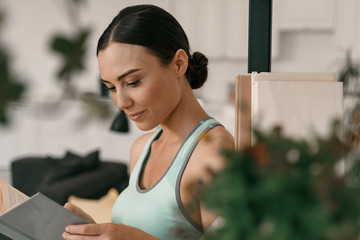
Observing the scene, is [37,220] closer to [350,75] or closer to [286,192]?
[286,192]

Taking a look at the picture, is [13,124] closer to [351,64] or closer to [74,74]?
[74,74]

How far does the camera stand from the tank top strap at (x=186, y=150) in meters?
1.02

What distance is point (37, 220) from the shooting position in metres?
0.91

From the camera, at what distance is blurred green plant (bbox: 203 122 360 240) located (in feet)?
0.69

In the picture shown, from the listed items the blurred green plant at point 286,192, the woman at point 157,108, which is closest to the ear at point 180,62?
the woman at point 157,108

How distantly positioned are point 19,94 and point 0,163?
5.84 m

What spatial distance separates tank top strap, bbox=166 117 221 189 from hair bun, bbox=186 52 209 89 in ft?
0.51

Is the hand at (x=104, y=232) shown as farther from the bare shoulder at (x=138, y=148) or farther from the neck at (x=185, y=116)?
the bare shoulder at (x=138, y=148)

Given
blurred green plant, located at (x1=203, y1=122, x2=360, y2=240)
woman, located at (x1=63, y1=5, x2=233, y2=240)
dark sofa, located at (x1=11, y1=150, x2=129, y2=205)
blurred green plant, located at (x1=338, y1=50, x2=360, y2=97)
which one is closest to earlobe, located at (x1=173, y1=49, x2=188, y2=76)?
woman, located at (x1=63, y1=5, x2=233, y2=240)

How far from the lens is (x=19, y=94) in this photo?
6.0 inches

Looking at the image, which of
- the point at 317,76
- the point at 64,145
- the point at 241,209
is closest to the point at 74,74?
the point at 241,209

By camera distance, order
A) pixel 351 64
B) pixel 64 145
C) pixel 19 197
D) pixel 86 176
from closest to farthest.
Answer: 1. pixel 19 197
2. pixel 86 176
3. pixel 351 64
4. pixel 64 145

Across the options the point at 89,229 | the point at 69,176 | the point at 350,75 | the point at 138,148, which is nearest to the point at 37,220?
the point at 89,229

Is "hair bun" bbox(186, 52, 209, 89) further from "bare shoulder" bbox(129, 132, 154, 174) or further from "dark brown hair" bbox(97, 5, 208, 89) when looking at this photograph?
"bare shoulder" bbox(129, 132, 154, 174)
